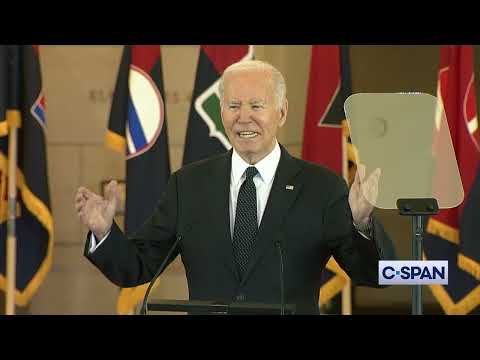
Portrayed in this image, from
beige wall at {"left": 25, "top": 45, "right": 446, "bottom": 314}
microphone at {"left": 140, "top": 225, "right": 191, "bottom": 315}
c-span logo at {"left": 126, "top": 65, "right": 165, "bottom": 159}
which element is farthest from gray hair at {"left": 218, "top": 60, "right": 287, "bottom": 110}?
beige wall at {"left": 25, "top": 45, "right": 446, "bottom": 314}

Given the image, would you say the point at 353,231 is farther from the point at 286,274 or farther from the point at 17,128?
the point at 17,128

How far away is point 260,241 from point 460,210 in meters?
2.87

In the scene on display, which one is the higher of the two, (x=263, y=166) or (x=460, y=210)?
(x=263, y=166)

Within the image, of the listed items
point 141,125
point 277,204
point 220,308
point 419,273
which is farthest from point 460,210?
point 220,308

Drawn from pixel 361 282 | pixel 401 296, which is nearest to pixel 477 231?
pixel 401 296

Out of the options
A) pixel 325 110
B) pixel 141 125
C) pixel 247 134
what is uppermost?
pixel 325 110

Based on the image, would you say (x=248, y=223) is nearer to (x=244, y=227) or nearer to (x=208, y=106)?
(x=244, y=227)

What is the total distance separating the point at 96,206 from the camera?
2.57 meters

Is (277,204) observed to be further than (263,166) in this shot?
No

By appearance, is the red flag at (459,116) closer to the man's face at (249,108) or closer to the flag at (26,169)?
the flag at (26,169)

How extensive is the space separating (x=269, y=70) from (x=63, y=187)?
3662 millimetres

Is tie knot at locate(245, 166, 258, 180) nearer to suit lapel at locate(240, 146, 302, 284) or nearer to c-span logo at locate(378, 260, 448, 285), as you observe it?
suit lapel at locate(240, 146, 302, 284)

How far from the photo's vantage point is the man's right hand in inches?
101

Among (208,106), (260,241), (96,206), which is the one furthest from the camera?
(208,106)
